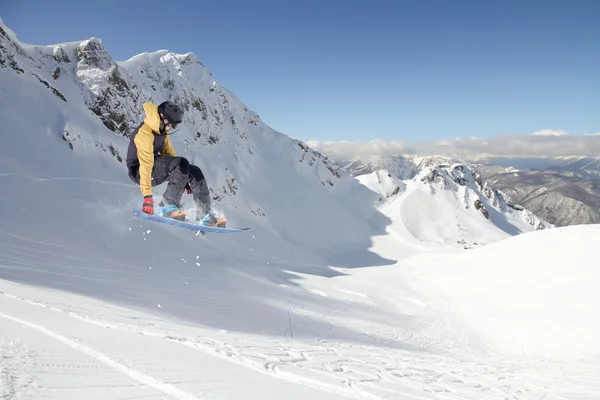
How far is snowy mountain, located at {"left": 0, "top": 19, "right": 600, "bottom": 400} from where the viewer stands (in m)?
5.28

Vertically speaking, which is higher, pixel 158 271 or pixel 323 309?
pixel 158 271

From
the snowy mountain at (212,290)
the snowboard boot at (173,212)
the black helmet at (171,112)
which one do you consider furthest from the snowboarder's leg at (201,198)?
the snowy mountain at (212,290)

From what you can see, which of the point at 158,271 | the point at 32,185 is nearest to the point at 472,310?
the point at 158,271

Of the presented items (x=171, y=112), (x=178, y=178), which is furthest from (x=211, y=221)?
(x=171, y=112)

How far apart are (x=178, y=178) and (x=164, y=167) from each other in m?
0.44

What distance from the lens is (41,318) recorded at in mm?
6480

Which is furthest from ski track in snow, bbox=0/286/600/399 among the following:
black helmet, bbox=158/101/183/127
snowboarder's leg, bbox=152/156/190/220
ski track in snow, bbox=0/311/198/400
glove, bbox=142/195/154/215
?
black helmet, bbox=158/101/183/127

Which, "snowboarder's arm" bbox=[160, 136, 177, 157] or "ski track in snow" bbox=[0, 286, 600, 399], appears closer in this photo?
"ski track in snow" bbox=[0, 286, 600, 399]

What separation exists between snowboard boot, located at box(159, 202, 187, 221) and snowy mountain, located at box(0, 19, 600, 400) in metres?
2.76

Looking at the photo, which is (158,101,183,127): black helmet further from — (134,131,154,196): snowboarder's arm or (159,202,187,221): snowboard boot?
(159,202,187,221): snowboard boot

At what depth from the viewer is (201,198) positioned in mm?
9328

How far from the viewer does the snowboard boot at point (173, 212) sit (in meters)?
9.32

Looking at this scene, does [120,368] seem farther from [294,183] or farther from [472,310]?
[294,183]

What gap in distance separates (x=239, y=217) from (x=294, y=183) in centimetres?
1924
